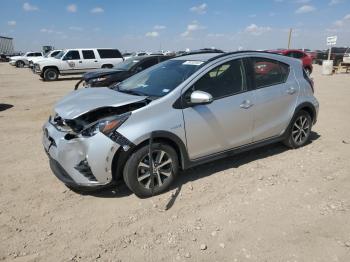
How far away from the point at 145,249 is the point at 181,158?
4.34ft

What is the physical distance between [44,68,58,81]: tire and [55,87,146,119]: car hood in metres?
16.7

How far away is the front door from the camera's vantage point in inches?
159

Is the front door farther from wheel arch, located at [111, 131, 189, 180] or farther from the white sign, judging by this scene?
the white sign

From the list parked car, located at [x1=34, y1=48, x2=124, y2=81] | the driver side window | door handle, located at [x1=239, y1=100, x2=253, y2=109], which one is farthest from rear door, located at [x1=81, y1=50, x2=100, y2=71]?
door handle, located at [x1=239, y1=100, x2=253, y2=109]

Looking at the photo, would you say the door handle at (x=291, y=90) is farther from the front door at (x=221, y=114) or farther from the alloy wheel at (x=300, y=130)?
the front door at (x=221, y=114)

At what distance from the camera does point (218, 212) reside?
363cm

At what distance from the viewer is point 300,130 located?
5.50 m

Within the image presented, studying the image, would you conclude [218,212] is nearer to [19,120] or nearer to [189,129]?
[189,129]

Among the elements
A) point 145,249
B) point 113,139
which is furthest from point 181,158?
point 145,249

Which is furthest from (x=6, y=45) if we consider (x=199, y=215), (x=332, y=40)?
(x=199, y=215)

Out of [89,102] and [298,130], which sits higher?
[89,102]

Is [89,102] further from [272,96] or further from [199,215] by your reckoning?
[272,96]

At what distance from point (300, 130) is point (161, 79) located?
2.63m

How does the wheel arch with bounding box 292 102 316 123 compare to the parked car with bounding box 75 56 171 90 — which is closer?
the wheel arch with bounding box 292 102 316 123
